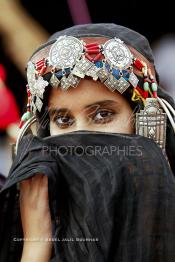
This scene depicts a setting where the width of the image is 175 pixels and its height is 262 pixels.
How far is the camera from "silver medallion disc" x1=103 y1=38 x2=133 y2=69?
1.70 m

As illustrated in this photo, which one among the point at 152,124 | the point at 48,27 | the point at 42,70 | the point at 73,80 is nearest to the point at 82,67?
the point at 73,80

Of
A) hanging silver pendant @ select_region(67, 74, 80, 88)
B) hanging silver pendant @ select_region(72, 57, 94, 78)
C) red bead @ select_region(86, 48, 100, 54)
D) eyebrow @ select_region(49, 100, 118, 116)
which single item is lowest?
eyebrow @ select_region(49, 100, 118, 116)

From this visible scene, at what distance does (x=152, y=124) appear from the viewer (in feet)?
5.40

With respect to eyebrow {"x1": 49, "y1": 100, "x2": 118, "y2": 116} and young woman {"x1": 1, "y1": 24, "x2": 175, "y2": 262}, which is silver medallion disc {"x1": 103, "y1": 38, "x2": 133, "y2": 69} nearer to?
young woman {"x1": 1, "y1": 24, "x2": 175, "y2": 262}

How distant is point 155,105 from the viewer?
1.70 m

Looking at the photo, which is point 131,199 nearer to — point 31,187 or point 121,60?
point 31,187

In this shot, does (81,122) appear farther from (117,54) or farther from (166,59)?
(166,59)

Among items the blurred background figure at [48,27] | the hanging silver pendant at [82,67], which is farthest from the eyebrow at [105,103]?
the blurred background figure at [48,27]

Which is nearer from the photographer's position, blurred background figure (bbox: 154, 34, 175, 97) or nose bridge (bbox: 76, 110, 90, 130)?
nose bridge (bbox: 76, 110, 90, 130)

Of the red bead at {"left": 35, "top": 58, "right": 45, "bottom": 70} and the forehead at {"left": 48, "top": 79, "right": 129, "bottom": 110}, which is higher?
the red bead at {"left": 35, "top": 58, "right": 45, "bottom": 70}

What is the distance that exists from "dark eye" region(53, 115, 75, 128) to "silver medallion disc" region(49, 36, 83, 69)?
0.17m

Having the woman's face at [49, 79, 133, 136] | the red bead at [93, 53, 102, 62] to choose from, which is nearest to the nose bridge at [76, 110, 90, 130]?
the woman's face at [49, 79, 133, 136]

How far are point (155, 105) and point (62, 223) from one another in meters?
0.52

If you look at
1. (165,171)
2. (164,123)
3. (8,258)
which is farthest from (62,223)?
(164,123)
